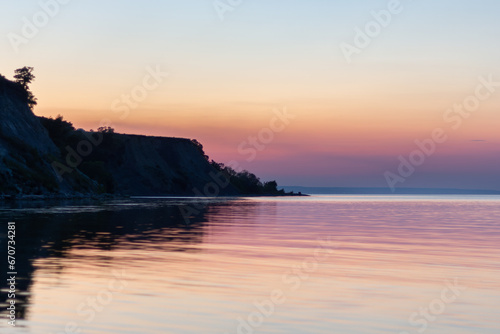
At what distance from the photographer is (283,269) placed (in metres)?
22.4

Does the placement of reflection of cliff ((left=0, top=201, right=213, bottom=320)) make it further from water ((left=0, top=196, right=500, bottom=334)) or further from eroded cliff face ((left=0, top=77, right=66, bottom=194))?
eroded cliff face ((left=0, top=77, right=66, bottom=194))

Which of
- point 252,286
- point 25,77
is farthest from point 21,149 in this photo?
point 252,286

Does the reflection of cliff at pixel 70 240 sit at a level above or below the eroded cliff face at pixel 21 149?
below

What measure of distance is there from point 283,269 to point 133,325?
31.7ft

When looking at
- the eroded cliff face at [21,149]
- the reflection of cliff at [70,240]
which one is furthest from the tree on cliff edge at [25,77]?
the reflection of cliff at [70,240]

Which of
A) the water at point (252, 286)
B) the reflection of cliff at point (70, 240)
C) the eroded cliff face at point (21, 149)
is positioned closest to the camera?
the water at point (252, 286)

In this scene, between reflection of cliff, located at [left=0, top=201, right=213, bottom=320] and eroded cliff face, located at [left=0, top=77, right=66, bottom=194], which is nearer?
reflection of cliff, located at [left=0, top=201, right=213, bottom=320]

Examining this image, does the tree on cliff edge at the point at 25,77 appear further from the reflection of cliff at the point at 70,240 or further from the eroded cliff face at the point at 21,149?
the reflection of cliff at the point at 70,240

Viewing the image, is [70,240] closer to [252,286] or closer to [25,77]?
[252,286]

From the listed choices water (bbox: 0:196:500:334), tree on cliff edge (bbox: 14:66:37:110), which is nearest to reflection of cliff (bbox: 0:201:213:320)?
water (bbox: 0:196:500:334)

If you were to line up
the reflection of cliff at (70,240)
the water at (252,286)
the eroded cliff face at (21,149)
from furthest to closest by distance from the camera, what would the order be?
the eroded cliff face at (21,149) → the reflection of cliff at (70,240) → the water at (252,286)

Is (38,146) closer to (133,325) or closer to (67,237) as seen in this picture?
(67,237)

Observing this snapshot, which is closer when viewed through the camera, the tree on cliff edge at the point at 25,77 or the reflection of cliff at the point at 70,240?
the reflection of cliff at the point at 70,240

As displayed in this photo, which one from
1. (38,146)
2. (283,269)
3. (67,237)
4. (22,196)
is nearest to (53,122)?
(38,146)
